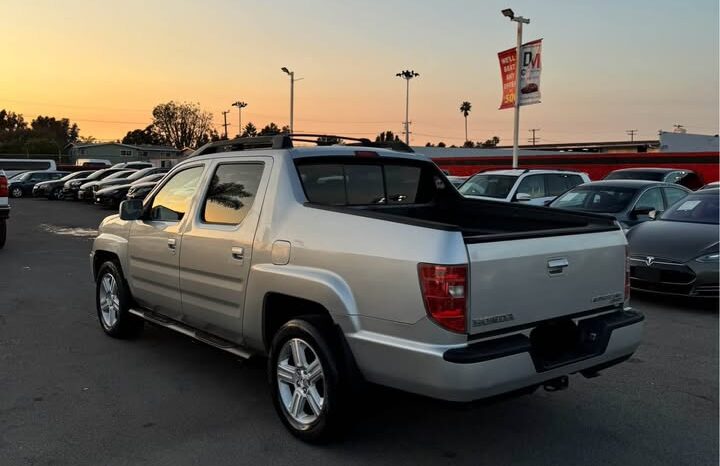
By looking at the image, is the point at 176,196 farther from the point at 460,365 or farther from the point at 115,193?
the point at 115,193

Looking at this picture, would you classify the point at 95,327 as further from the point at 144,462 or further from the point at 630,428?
the point at 630,428

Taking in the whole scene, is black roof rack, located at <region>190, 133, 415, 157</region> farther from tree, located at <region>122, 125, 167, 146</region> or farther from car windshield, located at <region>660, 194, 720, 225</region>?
tree, located at <region>122, 125, 167, 146</region>

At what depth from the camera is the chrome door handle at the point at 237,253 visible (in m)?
4.25

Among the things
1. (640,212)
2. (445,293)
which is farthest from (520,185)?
(445,293)

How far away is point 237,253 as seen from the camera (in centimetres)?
428

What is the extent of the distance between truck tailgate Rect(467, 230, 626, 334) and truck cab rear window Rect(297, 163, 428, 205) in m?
1.44

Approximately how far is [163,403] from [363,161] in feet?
7.68

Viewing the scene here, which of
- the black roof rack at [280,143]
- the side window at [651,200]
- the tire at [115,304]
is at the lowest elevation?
the tire at [115,304]

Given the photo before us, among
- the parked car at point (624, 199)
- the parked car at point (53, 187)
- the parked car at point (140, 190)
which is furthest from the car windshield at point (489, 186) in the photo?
the parked car at point (53, 187)

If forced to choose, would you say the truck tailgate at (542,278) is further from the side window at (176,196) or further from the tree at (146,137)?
the tree at (146,137)

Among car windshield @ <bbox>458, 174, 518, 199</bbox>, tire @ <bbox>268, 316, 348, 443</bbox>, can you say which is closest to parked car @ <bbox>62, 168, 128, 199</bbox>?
car windshield @ <bbox>458, 174, 518, 199</bbox>

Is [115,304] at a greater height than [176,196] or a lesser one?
lesser

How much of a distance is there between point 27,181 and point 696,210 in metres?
35.6

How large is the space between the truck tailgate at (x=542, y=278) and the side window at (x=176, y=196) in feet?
9.11
